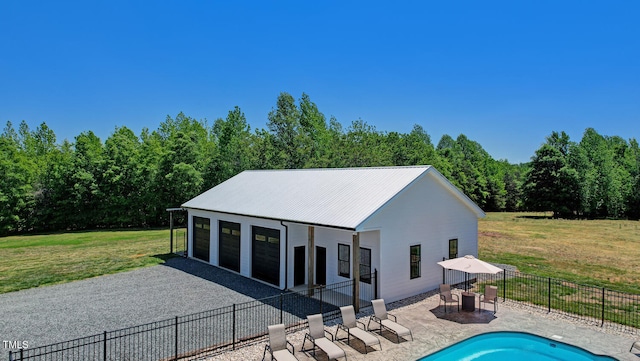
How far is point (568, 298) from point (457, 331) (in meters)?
7.13

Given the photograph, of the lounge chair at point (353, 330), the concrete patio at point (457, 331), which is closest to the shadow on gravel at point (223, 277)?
the concrete patio at point (457, 331)

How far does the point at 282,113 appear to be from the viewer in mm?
46594

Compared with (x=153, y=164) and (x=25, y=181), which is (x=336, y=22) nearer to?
(x=153, y=164)

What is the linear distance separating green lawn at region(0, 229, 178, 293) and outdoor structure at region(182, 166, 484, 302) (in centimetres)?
673

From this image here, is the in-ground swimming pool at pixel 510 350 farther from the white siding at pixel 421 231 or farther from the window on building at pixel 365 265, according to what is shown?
the window on building at pixel 365 265

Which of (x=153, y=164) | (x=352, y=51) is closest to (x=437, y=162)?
(x=352, y=51)

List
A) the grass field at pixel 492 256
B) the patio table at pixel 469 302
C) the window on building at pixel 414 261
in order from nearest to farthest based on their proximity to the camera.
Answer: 1. the patio table at pixel 469 302
2. the window on building at pixel 414 261
3. the grass field at pixel 492 256

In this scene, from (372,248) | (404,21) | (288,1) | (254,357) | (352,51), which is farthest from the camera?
(352,51)

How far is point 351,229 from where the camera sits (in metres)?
12.5

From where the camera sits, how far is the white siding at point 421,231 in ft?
46.3

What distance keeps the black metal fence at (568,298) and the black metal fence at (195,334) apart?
621 cm

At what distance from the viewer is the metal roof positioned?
14.2 meters

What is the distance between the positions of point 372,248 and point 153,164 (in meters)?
40.5

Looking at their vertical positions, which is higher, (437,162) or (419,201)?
(437,162)
